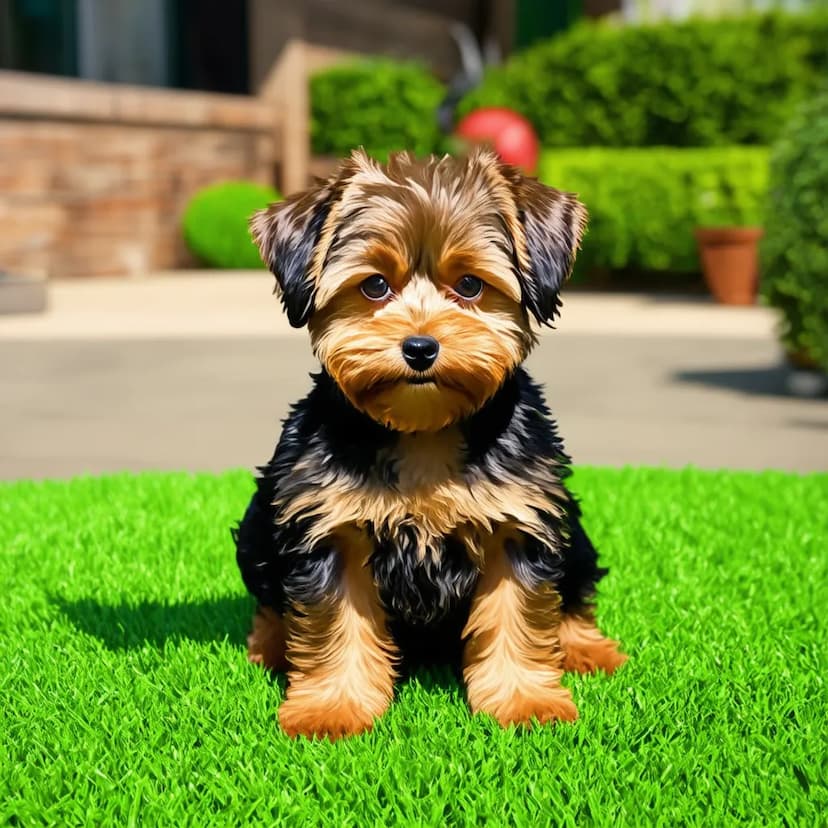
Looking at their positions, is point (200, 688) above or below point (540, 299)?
below

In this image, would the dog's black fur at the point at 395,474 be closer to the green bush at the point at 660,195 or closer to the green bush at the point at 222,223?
the green bush at the point at 660,195

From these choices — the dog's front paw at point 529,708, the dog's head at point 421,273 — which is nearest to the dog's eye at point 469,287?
the dog's head at point 421,273

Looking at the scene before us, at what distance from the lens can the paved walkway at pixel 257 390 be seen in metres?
7.74

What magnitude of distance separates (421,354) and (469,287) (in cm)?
27

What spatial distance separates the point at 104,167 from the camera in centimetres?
2030

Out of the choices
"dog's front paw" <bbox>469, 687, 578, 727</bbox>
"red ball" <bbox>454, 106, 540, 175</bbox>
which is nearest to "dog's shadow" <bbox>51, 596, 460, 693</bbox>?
"dog's front paw" <bbox>469, 687, 578, 727</bbox>

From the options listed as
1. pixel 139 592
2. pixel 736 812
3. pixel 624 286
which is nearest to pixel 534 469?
pixel 736 812

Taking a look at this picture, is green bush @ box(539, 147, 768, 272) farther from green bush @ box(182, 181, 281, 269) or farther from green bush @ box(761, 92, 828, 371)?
green bush @ box(761, 92, 828, 371)

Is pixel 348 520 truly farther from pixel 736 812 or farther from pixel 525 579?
pixel 736 812

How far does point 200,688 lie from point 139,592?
1122 millimetres

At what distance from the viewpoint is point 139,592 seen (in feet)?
15.2

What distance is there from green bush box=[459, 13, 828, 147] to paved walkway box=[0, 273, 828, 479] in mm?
4986

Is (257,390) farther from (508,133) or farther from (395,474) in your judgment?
(508,133)

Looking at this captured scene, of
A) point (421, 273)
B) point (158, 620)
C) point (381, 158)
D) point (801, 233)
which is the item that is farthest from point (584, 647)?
point (381, 158)
